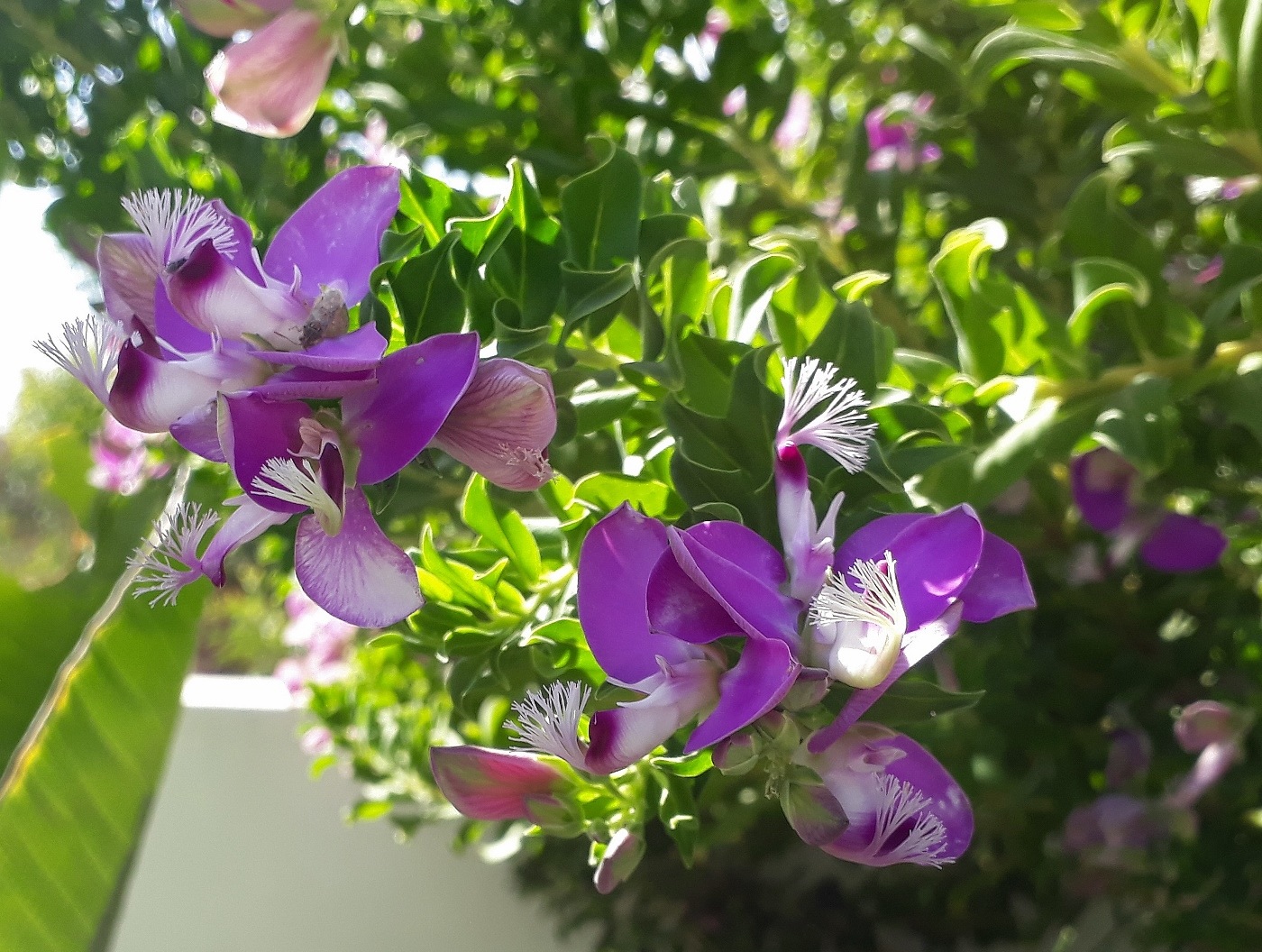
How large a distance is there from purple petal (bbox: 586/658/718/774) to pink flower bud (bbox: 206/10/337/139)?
37cm

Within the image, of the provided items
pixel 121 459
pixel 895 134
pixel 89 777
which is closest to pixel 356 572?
pixel 89 777

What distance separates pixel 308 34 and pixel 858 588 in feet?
1.31

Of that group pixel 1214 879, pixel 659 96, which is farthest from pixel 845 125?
pixel 1214 879

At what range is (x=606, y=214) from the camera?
0.42 meters

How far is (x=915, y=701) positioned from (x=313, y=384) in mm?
209

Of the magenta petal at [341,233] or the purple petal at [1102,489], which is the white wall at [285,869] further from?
the magenta petal at [341,233]

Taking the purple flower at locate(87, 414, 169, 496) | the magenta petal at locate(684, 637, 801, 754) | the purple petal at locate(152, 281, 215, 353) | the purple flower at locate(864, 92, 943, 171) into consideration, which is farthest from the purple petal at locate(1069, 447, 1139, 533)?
the purple flower at locate(87, 414, 169, 496)

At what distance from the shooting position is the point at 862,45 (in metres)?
0.98

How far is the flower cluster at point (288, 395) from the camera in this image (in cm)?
29

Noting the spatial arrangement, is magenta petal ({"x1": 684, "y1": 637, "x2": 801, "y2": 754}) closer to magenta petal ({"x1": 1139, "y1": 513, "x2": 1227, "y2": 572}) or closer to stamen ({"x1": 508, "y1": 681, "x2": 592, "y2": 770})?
stamen ({"x1": 508, "y1": 681, "x2": 592, "y2": 770})

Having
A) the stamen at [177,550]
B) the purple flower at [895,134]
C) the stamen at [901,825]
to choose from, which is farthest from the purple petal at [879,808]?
the purple flower at [895,134]

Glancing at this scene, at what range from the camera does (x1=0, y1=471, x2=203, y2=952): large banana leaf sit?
0.44m

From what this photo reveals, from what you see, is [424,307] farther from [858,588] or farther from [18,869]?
[18,869]

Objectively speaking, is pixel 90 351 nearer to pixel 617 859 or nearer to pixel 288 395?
pixel 288 395
